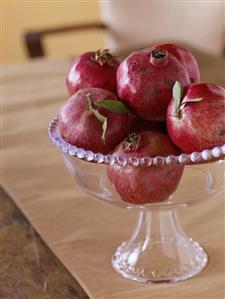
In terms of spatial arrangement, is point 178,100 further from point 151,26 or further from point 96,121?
point 151,26

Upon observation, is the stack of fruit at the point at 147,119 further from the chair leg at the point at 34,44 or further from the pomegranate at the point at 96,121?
the chair leg at the point at 34,44

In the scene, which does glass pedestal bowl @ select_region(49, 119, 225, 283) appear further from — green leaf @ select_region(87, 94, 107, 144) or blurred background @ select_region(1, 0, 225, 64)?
blurred background @ select_region(1, 0, 225, 64)

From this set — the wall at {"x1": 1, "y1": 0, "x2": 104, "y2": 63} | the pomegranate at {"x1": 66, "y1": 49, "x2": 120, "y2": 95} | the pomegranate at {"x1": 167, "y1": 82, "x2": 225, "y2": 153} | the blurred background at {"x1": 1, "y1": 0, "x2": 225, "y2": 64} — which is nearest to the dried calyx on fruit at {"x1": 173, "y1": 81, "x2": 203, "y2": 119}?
the pomegranate at {"x1": 167, "y1": 82, "x2": 225, "y2": 153}

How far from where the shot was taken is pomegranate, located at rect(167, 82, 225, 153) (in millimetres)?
625

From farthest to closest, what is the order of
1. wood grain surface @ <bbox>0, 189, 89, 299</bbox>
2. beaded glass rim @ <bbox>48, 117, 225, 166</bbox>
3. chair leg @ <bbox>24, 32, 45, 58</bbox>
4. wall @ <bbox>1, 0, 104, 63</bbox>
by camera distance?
wall @ <bbox>1, 0, 104, 63</bbox> → chair leg @ <bbox>24, 32, 45, 58</bbox> → wood grain surface @ <bbox>0, 189, 89, 299</bbox> → beaded glass rim @ <bbox>48, 117, 225, 166</bbox>

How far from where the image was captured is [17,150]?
112 cm

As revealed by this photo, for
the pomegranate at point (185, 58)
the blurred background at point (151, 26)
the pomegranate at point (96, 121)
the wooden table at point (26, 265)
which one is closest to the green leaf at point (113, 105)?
the pomegranate at point (96, 121)

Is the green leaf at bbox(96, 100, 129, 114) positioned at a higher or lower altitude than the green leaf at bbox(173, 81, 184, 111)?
lower

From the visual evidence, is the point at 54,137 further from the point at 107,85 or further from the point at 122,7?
the point at 122,7

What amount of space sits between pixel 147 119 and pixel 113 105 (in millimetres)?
48

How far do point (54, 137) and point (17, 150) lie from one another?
1.38 feet

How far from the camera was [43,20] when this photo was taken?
296 cm

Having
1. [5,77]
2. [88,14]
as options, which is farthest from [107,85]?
[88,14]

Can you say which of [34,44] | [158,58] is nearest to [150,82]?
[158,58]
